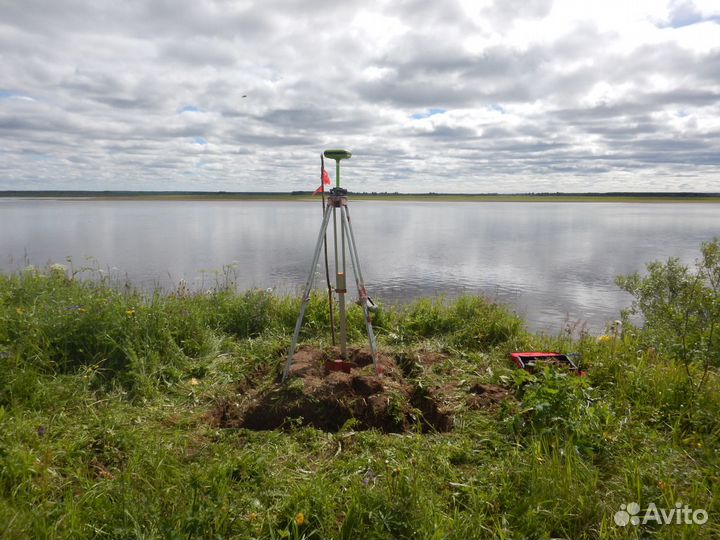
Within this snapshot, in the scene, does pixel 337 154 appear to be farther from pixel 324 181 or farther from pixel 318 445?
pixel 318 445

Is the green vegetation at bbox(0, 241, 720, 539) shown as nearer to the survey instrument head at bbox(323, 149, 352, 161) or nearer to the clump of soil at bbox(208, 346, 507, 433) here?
the clump of soil at bbox(208, 346, 507, 433)

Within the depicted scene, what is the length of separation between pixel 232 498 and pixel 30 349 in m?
3.53

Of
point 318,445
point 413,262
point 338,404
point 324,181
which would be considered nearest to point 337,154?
point 324,181

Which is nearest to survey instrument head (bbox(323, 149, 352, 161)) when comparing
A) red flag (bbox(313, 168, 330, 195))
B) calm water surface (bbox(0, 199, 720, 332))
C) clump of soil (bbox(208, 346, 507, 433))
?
red flag (bbox(313, 168, 330, 195))

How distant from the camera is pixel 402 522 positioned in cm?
269

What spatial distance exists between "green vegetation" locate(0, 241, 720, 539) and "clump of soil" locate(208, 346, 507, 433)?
166 mm

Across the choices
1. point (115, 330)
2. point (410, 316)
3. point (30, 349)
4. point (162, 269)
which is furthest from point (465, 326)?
point (162, 269)

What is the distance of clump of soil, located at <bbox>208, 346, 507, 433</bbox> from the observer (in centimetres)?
430

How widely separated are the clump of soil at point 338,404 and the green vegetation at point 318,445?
0.54 feet

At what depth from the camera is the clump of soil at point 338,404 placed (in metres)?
4.30

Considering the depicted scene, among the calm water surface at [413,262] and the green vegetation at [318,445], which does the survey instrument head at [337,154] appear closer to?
the green vegetation at [318,445]

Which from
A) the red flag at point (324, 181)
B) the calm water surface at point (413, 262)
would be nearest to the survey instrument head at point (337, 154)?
the red flag at point (324, 181)

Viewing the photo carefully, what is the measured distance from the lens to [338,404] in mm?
4449

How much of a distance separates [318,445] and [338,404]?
72cm
